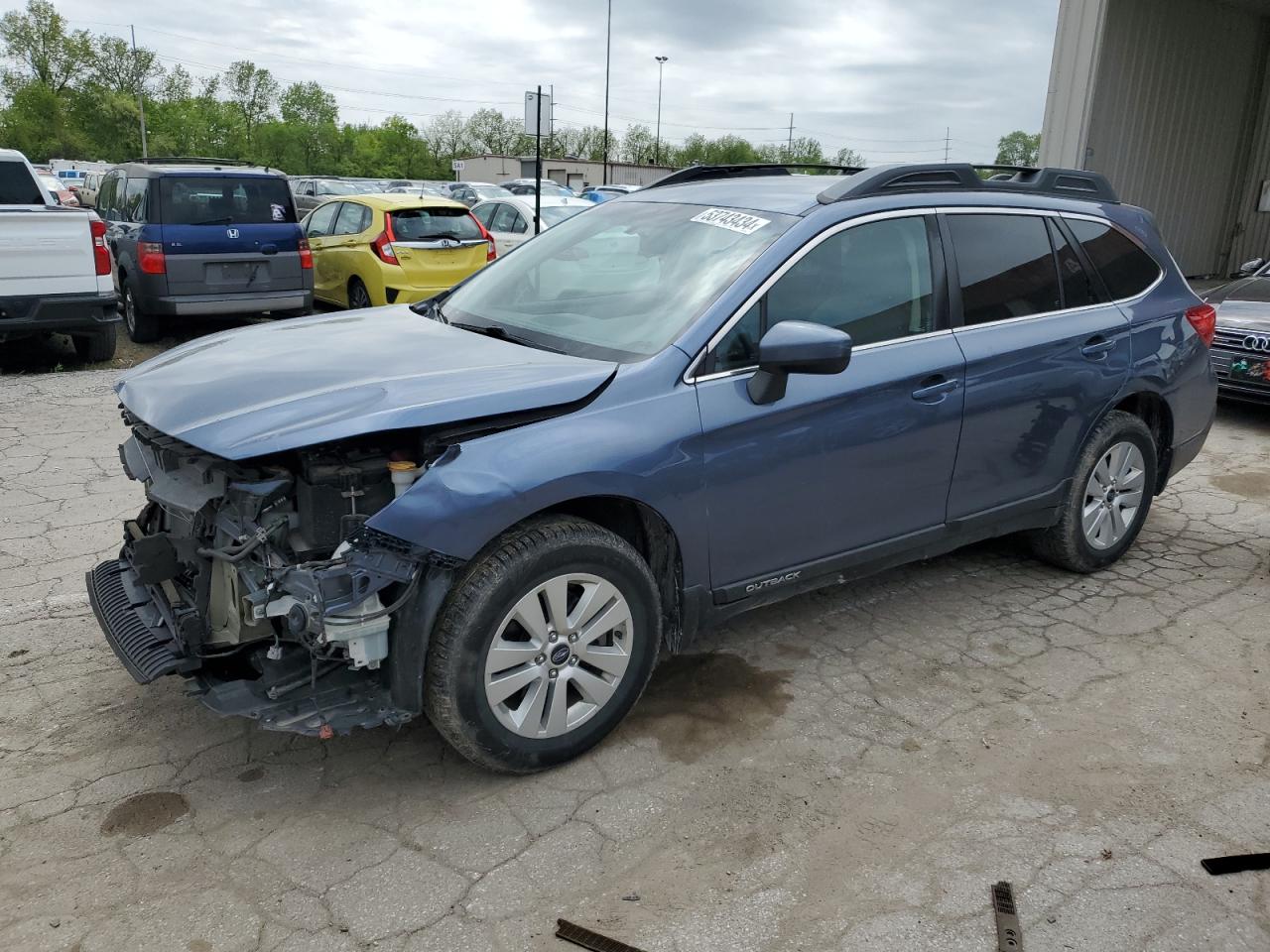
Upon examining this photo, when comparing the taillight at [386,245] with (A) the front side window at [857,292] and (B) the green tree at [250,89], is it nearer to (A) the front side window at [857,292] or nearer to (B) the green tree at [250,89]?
(A) the front side window at [857,292]

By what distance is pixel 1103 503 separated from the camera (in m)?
4.62

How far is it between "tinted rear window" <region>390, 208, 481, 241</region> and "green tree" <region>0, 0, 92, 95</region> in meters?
84.8

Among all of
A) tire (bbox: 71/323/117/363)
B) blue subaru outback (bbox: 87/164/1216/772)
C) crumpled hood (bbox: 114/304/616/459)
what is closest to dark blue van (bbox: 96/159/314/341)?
tire (bbox: 71/323/117/363)

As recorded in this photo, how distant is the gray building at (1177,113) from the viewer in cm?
1299

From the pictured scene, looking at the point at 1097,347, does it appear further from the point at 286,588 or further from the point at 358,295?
the point at 358,295

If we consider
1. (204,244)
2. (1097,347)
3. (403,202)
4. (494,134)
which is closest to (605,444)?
(1097,347)

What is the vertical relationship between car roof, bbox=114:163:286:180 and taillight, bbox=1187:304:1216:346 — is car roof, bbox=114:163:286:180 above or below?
above

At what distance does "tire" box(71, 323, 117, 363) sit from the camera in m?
9.43

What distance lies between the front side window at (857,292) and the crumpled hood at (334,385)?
0.53 meters

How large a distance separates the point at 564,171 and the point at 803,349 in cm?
5232

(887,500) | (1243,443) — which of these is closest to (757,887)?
(887,500)

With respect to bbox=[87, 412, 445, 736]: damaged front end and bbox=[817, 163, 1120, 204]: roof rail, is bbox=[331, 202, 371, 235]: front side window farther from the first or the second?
bbox=[87, 412, 445, 736]: damaged front end

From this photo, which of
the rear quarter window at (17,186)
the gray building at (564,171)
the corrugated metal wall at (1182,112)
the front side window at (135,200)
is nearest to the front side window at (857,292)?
the front side window at (135,200)

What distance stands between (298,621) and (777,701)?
174cm
